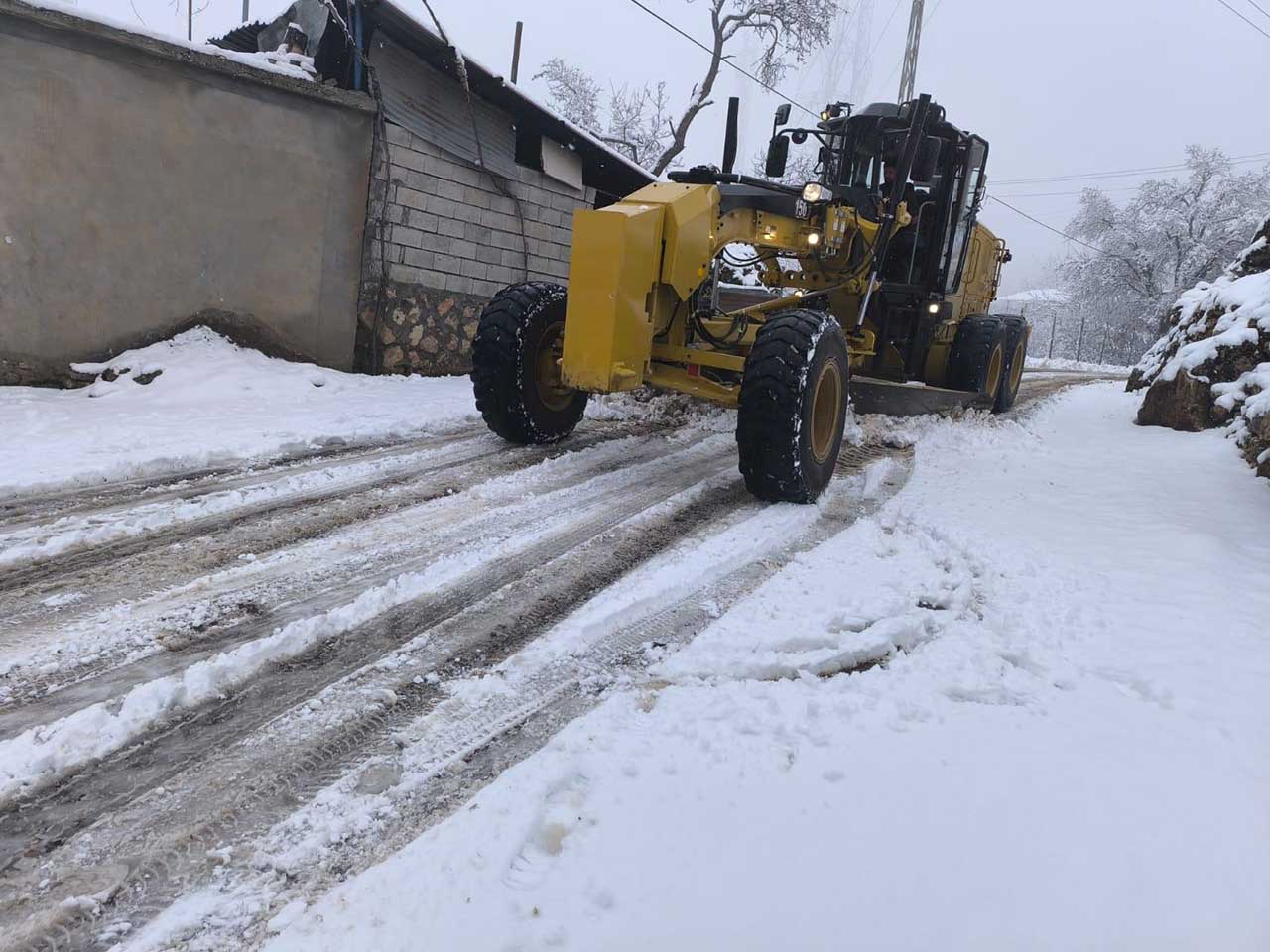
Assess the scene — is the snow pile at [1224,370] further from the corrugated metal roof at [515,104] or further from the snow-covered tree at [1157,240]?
the snow-covered tree at [1157,240]

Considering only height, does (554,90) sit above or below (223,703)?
above

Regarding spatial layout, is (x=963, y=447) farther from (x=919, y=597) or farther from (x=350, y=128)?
(x=350, y=128)

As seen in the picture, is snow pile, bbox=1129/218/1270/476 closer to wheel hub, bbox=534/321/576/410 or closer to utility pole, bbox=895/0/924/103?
wheel hub, bbox=534/321/576/410

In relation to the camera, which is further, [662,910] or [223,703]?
[223,703]

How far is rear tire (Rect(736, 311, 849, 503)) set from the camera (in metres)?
4.21

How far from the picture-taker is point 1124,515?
4578 mm

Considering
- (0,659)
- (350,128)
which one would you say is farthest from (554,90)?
(0,659)

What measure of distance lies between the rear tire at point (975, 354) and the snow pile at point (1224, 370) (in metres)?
1.62

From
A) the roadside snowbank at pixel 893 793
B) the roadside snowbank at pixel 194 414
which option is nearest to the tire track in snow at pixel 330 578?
the roadside snowbank at pixel 893 793

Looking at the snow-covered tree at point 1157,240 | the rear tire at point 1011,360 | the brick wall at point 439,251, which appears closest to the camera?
the brick wall at point 439,251

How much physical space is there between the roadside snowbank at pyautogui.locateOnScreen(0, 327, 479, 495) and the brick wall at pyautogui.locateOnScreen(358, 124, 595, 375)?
2.56ft

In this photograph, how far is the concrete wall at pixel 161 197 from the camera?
5.70m

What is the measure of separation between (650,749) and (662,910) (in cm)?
52

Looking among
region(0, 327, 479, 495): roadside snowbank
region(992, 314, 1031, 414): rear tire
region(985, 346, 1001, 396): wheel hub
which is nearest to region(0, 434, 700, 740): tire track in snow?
region(0, 327, 479, 495): roadside snowbank
